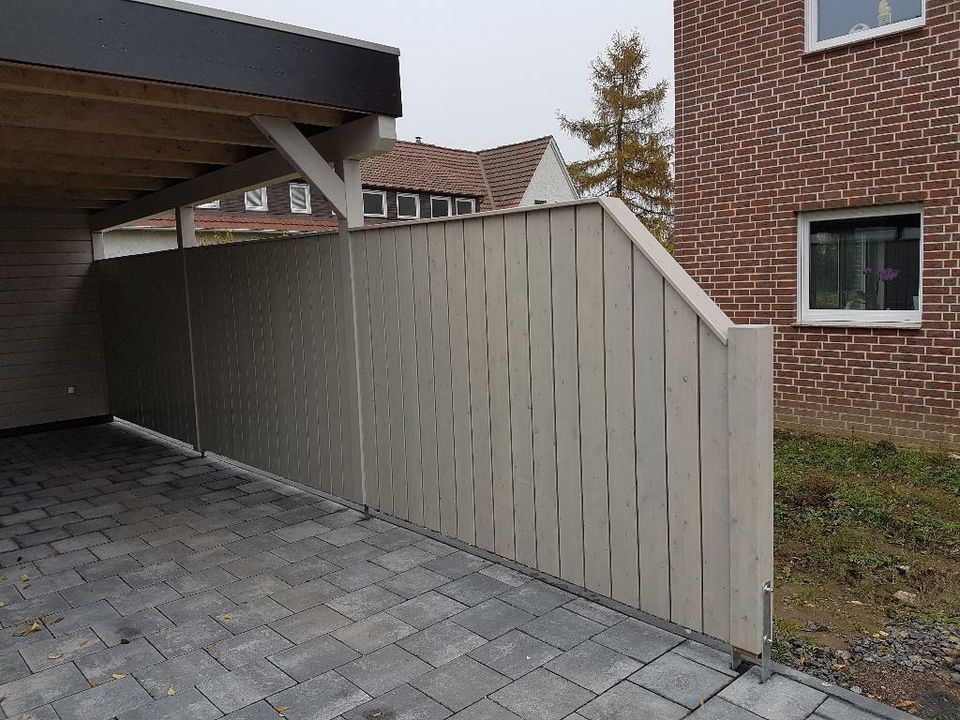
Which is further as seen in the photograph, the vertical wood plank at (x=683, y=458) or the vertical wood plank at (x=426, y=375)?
the vertical wood plank at (x=426, y=375)

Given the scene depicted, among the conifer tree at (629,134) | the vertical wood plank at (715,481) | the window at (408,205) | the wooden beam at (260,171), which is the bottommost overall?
the vertical wood plank at (715,481)

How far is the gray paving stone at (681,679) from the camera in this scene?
103 inches

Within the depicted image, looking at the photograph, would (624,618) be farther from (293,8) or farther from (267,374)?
(293,8)

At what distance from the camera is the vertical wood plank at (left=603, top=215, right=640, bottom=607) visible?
303 centimetres

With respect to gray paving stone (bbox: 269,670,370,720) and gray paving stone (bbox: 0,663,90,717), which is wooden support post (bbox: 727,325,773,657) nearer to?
gray paving stone (bbox: 269,670,370,720)

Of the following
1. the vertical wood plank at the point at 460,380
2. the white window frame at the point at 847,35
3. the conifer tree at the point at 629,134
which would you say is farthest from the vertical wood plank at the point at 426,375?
the conifer tree at the point at 629,134

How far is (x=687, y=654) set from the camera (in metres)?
2.90

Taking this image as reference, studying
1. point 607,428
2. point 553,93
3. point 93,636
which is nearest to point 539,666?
point 607,428

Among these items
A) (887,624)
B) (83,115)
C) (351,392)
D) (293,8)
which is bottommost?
(887,624)

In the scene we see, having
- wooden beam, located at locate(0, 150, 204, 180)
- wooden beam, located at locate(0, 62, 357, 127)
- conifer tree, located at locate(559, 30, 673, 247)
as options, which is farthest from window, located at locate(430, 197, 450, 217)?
wooden beam, located at locate(0, 62, 357, 127)

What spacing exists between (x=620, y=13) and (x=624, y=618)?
25.6m

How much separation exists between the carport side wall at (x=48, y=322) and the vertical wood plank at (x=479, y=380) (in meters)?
6.69

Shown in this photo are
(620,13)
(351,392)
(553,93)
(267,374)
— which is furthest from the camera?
(553,93)

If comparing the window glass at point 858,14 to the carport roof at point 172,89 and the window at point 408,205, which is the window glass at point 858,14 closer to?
the carport roof at point 172,89
